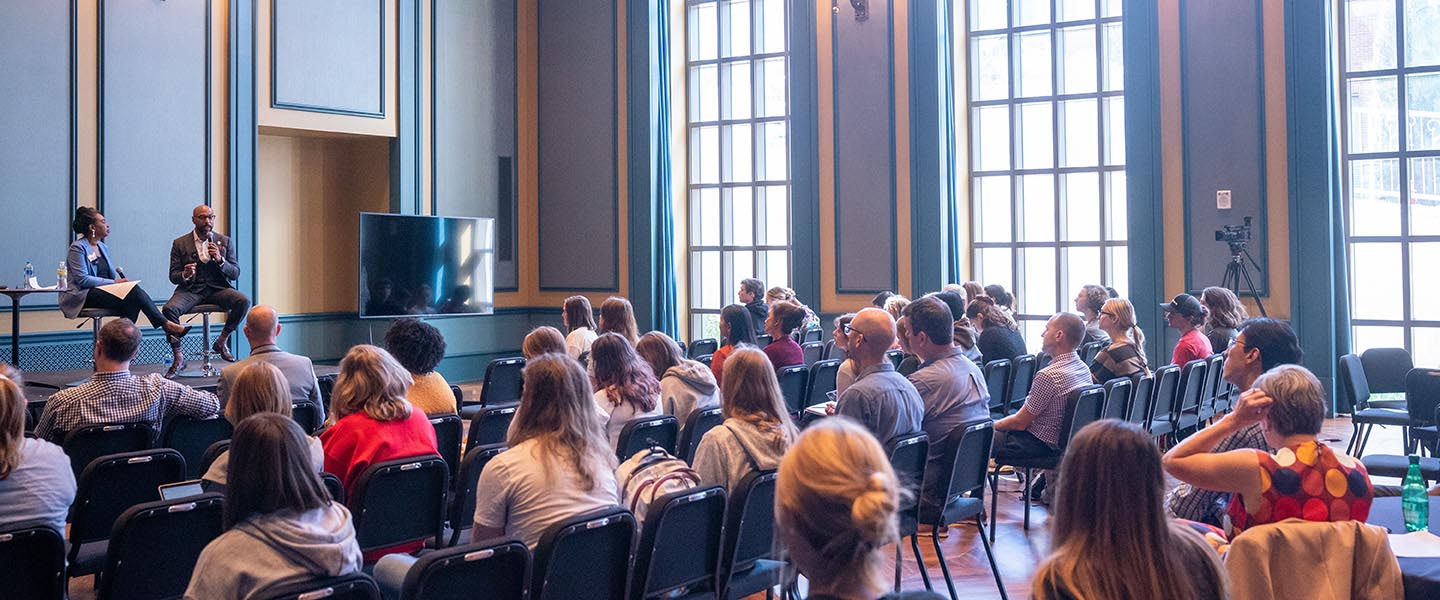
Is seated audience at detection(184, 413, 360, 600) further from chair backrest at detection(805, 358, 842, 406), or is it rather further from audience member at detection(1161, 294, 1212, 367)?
audience member at detection(1161, 294, 1212, 367)

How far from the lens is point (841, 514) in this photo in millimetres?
1759

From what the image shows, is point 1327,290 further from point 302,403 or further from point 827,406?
point 302,403

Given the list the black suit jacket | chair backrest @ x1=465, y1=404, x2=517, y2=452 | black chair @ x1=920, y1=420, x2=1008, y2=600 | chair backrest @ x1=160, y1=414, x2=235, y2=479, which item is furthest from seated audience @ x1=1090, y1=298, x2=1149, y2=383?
the black suit jacket

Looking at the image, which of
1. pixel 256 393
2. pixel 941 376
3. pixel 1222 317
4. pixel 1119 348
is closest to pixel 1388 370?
pixel 1222 317

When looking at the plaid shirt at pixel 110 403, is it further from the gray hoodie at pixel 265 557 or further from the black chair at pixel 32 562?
the gray hoodie at pixel 265 557

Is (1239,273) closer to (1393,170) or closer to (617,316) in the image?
(1393,170)

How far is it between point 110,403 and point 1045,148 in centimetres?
861

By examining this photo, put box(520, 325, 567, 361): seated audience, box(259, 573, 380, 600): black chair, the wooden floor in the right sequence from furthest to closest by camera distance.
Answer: box(520, 325, 567, 361): seated audience, the wooden floor, box(259, 573, 380, 600): black chair

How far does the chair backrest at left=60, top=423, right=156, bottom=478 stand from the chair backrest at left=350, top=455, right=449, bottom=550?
1412 mm

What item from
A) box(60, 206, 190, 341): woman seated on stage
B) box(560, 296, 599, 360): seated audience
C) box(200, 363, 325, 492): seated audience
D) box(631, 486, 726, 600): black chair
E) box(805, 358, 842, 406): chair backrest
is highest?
box(60, 206, 190, 341): woman seated on stage

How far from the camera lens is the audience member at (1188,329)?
6938 mm

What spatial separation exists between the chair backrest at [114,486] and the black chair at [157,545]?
67 centimetres

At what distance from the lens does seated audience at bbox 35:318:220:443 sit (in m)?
4.60

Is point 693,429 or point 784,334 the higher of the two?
point 784,334
